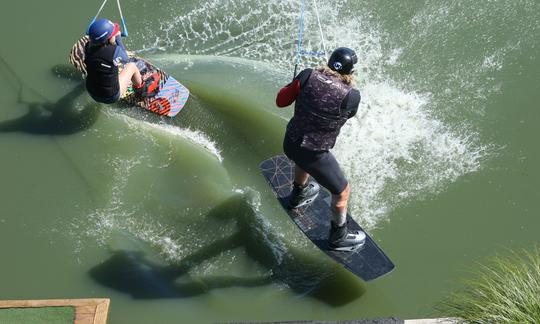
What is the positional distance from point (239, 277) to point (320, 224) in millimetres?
939

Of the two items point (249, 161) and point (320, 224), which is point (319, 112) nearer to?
point (320, 224)

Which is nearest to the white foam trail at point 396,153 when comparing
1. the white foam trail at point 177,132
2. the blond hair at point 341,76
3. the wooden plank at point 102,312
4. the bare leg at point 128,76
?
the white foam trail at point 177,132

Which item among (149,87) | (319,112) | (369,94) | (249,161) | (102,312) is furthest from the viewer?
(369,94)

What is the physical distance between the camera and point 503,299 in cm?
582

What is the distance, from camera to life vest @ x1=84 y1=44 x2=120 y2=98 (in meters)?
7.25

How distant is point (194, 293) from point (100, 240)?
1.10 metres

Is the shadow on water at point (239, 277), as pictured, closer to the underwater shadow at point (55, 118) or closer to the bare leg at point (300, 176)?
the bare leg at point (300, 176)

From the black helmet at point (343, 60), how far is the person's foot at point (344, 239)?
64.0 inches

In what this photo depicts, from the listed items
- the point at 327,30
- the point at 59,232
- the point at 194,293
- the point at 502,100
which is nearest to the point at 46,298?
the point at 59,232

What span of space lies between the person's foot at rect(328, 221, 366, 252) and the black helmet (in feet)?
5.33

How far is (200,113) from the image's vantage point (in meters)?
8.29

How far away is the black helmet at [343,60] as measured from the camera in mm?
5723

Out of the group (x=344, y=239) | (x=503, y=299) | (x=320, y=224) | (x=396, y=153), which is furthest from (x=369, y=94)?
(x=503, y=299)

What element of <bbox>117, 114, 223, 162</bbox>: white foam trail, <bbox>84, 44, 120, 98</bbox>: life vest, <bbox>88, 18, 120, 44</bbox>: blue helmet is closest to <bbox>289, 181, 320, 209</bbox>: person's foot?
<bbox>117, 114, 223, 162</bbox>: white foam trail
